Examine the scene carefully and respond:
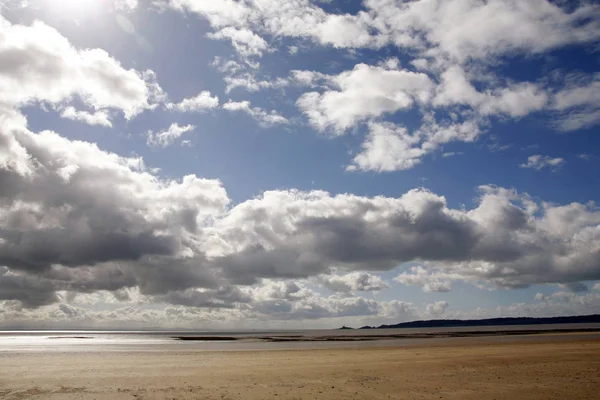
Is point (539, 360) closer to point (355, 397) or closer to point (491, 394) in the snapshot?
point (491, 394)

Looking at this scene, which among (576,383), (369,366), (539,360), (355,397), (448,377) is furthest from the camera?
(539,360)

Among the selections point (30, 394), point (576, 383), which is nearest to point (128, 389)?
point (30, 394)

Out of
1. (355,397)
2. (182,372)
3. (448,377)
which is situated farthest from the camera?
(182,372)

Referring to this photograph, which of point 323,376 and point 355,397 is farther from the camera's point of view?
point 323,376

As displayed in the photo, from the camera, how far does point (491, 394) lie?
2189 centimetres

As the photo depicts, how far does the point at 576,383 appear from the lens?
24.5 m

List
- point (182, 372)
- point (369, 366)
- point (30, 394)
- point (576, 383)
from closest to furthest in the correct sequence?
point (30, 394) < point (576, 383) < point (182, 372) < point (369, 366)

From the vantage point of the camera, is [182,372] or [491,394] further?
[182,372]

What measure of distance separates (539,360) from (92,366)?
38.5 metres

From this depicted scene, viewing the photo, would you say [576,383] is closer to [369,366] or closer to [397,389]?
[397,389]

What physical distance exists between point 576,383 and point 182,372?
25.6 metres

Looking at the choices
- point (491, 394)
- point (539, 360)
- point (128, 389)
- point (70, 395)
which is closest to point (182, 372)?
point (128, 389)

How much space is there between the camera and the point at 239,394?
73.0 ft

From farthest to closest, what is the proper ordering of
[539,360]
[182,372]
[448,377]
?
[539,360] < [182,372] < [448,377]
